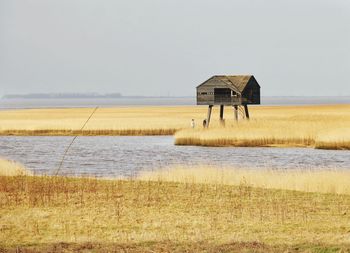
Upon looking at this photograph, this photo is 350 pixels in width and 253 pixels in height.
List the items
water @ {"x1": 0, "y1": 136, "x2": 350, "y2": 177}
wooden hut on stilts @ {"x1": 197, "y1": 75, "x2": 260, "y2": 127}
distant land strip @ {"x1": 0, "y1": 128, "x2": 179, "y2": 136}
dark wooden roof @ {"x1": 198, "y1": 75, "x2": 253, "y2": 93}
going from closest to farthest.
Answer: water @ {"x1": 0, "y1": 136, "x2": 350, "y2": 177}, dark wooden roof @ {"x1": 198, "y1": 75, "x2": 253, "y2": 93}, wooden hut on stilts @ {"x1": 197, "y1": 75, "x2": 260, "y2": 127}, distant land strip @ {"x1": 0, "y1": 128, "x2": 179, "y2": 136}

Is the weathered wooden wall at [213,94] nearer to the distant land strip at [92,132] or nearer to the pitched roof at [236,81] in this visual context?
the pitched roof at [236,81]

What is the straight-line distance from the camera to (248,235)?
14000 millimetres

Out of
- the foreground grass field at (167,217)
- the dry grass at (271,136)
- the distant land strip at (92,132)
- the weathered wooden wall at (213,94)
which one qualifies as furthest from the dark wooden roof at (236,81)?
the foreground grass field at (167,217)

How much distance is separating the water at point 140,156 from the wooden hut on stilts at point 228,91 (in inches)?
335

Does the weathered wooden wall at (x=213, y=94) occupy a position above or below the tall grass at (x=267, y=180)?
above

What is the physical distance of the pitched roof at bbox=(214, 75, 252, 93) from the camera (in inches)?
2394

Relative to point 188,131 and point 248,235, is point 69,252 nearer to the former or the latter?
point 248,235

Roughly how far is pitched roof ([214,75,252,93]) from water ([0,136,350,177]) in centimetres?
933

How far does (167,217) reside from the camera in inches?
643

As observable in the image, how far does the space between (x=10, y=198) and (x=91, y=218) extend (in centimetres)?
420

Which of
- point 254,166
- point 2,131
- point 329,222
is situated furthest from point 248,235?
point 2,131

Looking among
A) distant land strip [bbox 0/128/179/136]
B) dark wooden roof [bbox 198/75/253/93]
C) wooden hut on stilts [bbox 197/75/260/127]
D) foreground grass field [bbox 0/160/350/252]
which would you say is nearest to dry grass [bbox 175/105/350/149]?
wooden hut on stilts [bbox 197/75/260/127]

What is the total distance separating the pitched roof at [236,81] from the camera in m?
60.8

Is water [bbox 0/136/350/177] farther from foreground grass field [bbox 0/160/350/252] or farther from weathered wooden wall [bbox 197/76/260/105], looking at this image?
foreground grass field [bbox 0/160/350/252]
